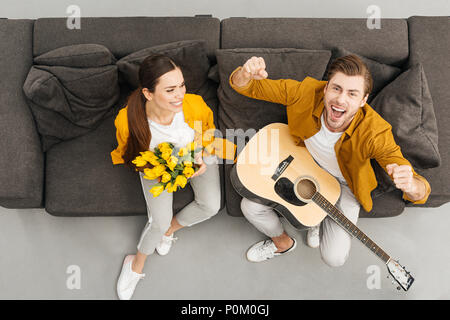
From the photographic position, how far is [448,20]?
1.86 meters

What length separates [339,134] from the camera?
166cm

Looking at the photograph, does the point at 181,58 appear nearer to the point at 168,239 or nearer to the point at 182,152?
the point at 182,152

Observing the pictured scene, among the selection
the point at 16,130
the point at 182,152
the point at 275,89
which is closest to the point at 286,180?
the point at 275,89

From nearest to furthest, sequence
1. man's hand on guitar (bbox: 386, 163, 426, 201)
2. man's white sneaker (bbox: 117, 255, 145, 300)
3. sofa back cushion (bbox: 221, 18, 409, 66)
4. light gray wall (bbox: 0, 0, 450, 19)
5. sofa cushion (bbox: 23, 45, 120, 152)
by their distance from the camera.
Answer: man's hand on guitar (bbox: 386, 163, 426, 201), sofa cushion (bbox: 23, 45, 120, 152), sofa back cushion (bbox: 221, 18, 409, 66), man's white sneaker (bbox: 117, 255, 145, 300), light gray wall (bbox: 0, 0, 450, 19)

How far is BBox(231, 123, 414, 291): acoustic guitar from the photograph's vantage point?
1.74m

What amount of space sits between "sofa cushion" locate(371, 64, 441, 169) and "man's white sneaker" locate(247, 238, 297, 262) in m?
0.84

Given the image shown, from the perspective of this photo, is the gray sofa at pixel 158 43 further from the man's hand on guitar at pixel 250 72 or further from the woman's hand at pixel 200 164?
the man's hand on guitar at pixel 250 72

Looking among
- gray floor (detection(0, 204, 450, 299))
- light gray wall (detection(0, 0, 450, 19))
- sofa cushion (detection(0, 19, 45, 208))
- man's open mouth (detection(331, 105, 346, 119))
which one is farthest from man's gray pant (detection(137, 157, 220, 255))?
light gray wall (detection(0, 0, 450, 19))

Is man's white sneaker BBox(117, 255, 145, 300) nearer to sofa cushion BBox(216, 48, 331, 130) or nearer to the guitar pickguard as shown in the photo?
the guitar pickguard

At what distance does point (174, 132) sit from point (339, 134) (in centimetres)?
81

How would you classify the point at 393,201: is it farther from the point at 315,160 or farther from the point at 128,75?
the point at 128,75

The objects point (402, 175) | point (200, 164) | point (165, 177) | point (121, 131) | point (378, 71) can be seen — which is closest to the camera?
point (402, 175)
